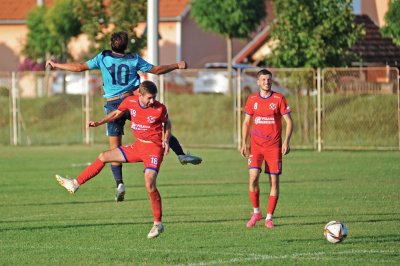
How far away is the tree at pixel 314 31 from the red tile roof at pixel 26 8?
2407 cm

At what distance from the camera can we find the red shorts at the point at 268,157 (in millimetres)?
15141

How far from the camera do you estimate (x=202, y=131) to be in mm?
39188

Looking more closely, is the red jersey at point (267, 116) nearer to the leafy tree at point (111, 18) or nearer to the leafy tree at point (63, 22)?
the leafy tree at point (111, 18)

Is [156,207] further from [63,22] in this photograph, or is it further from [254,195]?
[63,22]

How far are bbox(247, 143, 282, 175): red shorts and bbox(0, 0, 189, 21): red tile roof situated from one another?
4442cm

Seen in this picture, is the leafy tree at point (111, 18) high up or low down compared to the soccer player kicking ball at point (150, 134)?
up

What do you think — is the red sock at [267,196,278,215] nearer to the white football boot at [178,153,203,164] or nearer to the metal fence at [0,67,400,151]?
the white football boot at [178,153,203,164]

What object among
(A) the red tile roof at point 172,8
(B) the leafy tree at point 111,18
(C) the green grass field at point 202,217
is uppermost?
(A) the red tile roof at point 172,8

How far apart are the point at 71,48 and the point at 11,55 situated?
22.9 ft

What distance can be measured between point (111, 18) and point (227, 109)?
661 centimetres

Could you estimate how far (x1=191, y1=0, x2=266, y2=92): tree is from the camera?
4419cm

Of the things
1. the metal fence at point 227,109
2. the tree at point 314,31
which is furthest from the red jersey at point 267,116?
the tree at point 314,31

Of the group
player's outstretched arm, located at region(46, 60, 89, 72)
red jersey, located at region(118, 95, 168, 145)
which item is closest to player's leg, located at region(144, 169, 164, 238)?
red jersey, located at region(118, 95, 168, 145)

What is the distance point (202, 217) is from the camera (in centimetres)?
1636
